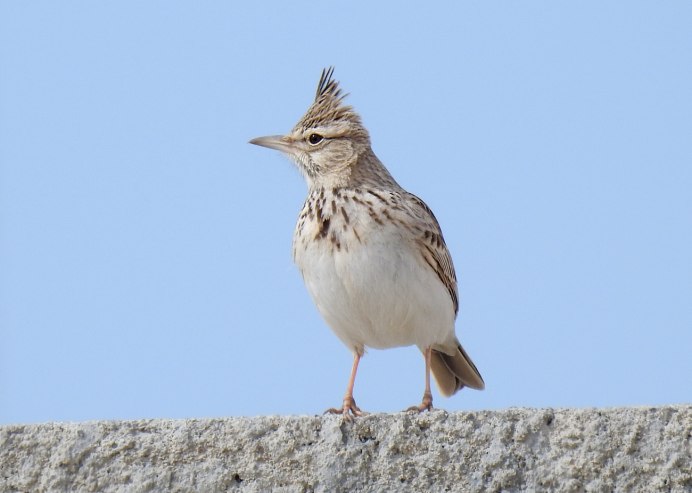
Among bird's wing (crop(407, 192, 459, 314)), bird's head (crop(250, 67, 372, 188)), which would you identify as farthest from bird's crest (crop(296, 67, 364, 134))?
bird's wing (crop(407, 192, 459, 314))

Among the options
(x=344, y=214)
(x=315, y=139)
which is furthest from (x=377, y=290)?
(x=315, y=139)

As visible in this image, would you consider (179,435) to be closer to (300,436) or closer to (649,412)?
(300,436)

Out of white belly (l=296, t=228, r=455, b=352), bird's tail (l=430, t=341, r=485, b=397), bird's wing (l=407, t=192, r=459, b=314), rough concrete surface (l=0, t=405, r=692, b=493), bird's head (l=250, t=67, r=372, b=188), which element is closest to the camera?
rough concrete surface (l=0, t=405, r=692, b=493)

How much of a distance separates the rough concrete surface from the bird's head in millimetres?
2952

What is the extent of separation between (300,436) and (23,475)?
3.04 ft

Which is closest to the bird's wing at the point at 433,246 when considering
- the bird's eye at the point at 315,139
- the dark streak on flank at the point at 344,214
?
the dark streak on flank at the point at 344,214

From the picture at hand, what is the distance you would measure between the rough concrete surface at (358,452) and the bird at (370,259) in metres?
1.68

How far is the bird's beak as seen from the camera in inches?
267

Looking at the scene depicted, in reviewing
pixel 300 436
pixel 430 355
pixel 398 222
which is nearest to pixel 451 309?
pixel 430 355

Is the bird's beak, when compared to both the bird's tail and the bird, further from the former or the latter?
the bird's tail

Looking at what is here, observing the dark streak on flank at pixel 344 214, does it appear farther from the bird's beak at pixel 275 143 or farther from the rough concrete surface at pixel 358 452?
the rough concrete surface at pixel 358 452

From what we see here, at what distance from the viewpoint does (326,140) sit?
6.71 m

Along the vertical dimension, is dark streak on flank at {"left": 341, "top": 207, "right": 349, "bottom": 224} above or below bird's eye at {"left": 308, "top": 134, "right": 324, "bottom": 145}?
below

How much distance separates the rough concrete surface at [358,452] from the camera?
3.23 meters
